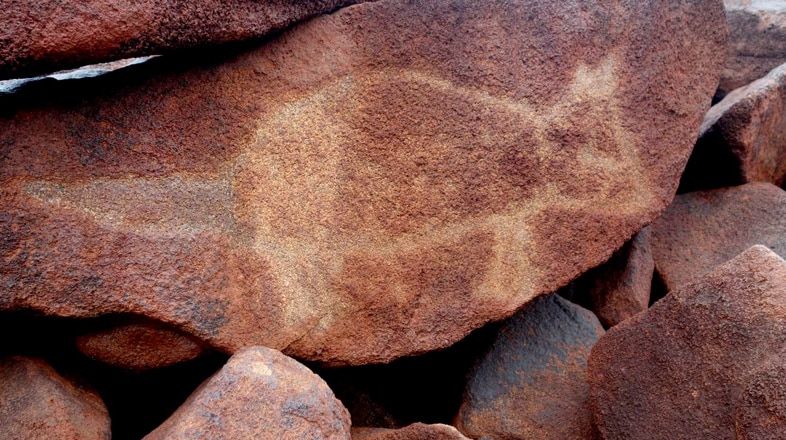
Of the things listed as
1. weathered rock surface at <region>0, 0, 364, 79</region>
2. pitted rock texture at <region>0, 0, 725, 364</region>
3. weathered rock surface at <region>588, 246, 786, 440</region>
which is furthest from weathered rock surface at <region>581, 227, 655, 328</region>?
weathered rock surface at <region>0, 0, 364, 79</region>

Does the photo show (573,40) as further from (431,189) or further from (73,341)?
(73,341)

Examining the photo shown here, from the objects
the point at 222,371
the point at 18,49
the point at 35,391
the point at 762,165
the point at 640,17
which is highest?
the point at 640,17

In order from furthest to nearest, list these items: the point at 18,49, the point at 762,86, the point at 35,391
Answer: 1. the point at 762,86
2. the point at 35,391
3. the point at 18,49

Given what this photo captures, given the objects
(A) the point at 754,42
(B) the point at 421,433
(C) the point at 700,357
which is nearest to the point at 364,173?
(B) the point at 421,433

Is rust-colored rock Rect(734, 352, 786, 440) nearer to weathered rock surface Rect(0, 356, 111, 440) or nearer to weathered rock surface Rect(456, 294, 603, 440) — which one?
weathered rock surface Rect(456, 294, 603, 440)

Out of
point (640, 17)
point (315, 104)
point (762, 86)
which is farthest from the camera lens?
point (762, 86)

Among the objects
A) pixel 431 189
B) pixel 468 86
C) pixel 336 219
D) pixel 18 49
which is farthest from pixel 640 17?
pixel 18 49

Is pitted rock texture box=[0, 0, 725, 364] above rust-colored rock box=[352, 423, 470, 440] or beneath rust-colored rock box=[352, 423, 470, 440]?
above
